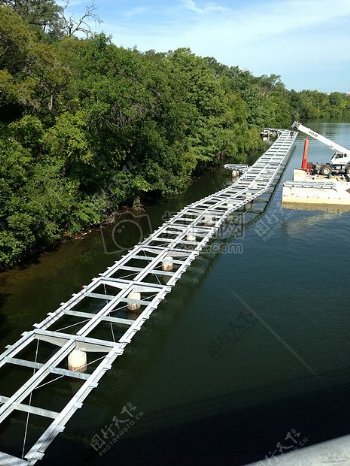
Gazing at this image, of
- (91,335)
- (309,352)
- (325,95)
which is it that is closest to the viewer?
(309,352)

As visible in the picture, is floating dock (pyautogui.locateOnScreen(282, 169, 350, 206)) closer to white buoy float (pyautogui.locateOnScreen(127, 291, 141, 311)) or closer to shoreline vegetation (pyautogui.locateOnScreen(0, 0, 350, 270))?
shoreline vegetation (pyautogui.locateOnScreen(0, 0, 350, 270))

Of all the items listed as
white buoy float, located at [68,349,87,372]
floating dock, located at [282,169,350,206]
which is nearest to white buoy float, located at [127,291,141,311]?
white buoy float, located at [68,349,87,372]

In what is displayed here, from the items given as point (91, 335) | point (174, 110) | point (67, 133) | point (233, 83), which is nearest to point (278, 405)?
point (91, 335)

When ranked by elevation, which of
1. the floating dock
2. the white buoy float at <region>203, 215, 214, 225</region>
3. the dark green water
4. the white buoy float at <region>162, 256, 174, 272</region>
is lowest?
the dark green water

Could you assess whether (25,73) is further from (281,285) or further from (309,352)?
(309,352)

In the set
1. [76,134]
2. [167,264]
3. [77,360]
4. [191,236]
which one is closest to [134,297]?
[167,264]

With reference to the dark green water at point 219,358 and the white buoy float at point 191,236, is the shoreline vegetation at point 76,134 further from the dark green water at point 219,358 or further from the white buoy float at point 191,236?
the white buoy float at point 191,236
